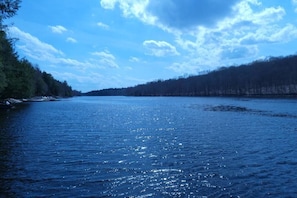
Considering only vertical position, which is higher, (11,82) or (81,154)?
(11,82)

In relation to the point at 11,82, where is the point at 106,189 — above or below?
below

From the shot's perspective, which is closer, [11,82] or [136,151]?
[136,151]

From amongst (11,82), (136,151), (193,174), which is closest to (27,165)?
→ (136,151)

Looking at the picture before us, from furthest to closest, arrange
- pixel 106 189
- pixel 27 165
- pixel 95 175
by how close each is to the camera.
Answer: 1. pixel 27 165
2. pixel 95 175
3. pixel 106 189

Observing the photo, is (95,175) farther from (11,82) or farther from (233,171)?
(11,82)

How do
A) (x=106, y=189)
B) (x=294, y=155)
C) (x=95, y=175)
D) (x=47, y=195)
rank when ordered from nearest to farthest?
1. (x=47, y=195)
2. (x=106, y=189)
3. (x=95, y=175)
4. (x=294, y=155)

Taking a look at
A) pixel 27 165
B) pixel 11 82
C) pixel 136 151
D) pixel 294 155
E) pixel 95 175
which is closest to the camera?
pixel 95 175

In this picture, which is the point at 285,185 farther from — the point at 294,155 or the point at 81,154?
the point at 81,154

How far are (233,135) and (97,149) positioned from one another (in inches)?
520

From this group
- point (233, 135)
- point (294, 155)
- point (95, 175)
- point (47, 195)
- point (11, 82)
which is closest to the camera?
point (47, 195)

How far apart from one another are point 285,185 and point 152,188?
562 cm

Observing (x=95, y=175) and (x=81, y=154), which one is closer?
(x=95, y=175)

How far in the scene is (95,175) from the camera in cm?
1446

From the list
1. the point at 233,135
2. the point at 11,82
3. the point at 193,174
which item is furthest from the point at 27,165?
the point at 11,82
